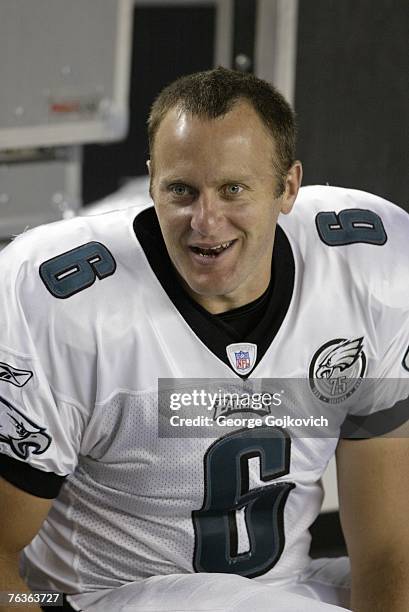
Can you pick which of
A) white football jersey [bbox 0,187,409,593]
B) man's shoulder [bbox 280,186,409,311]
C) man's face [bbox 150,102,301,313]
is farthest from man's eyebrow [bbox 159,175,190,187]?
man's shoulder [bbox 280,186,409,311]

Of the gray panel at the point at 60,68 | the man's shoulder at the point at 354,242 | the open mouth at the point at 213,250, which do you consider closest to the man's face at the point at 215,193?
the open mouth at the point at 213,250

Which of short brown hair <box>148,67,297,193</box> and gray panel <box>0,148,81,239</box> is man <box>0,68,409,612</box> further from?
gray panel <box>0,148,81,239</box>

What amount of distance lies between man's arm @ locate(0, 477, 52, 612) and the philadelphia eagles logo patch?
0.33 m

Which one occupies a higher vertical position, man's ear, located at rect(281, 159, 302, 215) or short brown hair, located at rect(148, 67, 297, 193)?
short brown hair, located at rect(148, 67, 297, 193)

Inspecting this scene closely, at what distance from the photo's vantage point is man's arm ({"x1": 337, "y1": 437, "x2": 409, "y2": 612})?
1322 mm

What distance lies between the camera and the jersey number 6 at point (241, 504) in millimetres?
1276

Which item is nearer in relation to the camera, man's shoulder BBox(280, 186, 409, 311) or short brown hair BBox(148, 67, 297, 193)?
short brown hair BBox(148, 67, 297, 193)

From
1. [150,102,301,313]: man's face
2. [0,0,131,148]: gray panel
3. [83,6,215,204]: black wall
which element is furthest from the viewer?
[83,6,215,204]: black wall

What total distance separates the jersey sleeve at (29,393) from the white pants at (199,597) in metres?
0.15

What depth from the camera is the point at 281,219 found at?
4.38 ft

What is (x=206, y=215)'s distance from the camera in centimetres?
114

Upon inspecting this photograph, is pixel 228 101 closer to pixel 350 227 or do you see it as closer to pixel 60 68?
pixel 350 227

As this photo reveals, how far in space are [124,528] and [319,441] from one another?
242 millimetres

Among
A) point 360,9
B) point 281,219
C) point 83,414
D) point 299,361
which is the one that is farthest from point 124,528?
point 360,9
